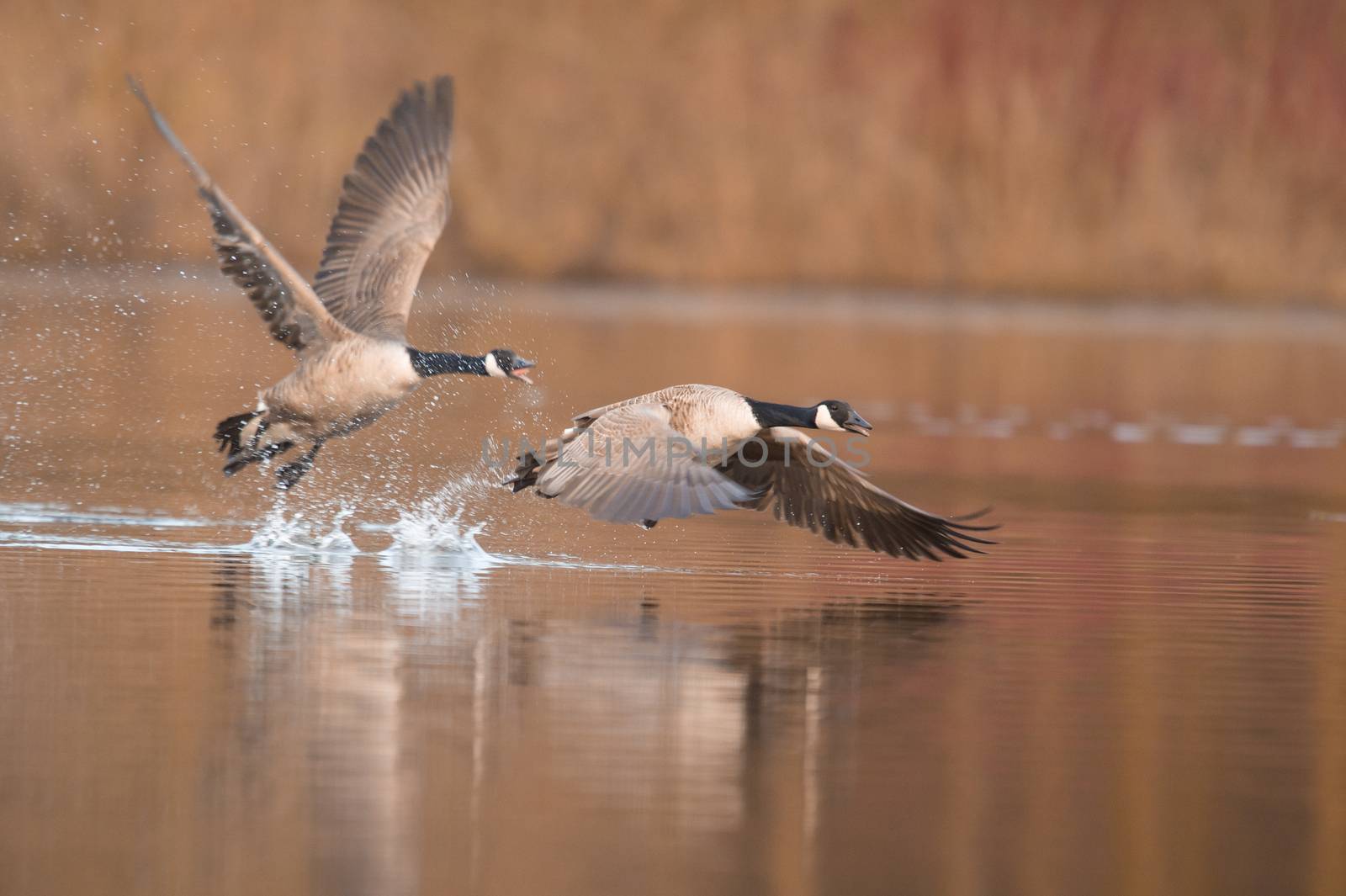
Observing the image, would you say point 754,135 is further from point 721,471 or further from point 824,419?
point 824,419

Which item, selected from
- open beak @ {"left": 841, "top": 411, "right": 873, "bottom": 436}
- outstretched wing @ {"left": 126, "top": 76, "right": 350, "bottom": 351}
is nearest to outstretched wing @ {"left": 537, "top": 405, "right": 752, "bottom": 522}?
open beak @ {"left": 841, "top": 411, "right": 873, "bottom": 436}

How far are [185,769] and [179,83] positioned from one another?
62165mm

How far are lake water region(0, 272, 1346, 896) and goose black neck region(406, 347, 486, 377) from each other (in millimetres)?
965

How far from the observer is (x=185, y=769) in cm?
687

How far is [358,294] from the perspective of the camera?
13.4 metres

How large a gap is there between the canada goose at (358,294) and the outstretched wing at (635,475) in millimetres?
1644

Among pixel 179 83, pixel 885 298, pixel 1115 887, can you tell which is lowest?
pixel 1115 887

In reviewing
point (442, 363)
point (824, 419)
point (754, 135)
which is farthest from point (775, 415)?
point (754, 135)

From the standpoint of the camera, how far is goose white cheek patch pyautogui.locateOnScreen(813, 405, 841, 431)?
12039mm

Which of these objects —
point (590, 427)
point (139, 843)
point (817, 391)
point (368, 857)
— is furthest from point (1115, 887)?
point (817, 391)

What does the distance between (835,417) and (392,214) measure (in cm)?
323

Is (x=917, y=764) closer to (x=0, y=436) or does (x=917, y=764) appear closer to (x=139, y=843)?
A: (x=139, y=843)

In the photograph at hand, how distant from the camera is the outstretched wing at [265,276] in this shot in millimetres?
12094

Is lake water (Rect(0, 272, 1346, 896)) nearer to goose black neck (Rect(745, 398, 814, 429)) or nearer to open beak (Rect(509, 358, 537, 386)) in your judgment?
goose black neck (Rect(745, 398, 814, 429))
